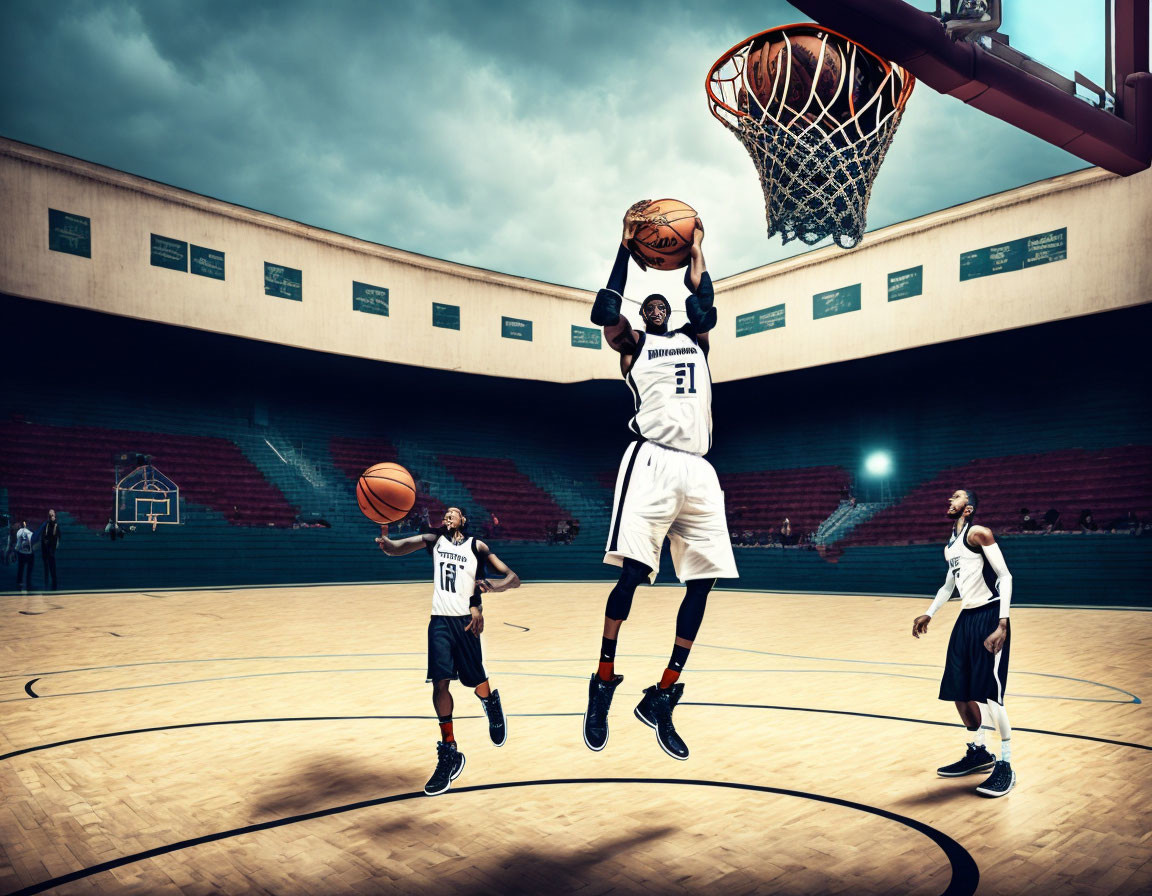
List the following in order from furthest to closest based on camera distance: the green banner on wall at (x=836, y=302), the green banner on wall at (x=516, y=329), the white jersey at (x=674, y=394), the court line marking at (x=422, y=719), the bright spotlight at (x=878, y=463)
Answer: the green banner on wall at (x=516, y=329) < the green banner on wall at (x=836, y=302) < the bright spotlight at (x=878, y=463) < the court line marking at (x=422, y=719) < the white jersey at (x=674, y=394)

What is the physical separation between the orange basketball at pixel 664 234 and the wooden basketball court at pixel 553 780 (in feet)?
→ 8.93

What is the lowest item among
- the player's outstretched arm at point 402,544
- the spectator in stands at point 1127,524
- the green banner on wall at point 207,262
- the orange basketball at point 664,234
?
the spectator in stands at point 1127,524

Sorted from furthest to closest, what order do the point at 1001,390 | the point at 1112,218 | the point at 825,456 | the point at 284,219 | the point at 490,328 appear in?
the point at 490,328, the point at 825,456, the point at 284,219, the point at 1001,390, the point at 1112,218

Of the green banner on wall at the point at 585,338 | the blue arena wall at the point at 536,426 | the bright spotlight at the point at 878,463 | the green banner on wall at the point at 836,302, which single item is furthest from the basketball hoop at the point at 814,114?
the green banner on wall at the point at 585,338

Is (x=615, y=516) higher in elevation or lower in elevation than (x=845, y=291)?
lower

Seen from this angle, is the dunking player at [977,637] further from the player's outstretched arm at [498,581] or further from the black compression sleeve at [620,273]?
the player's outstretched arm at [498,581]

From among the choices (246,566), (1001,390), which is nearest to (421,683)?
(246,566)

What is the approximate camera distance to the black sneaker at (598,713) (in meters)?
4.13

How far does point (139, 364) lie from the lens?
18156 mm

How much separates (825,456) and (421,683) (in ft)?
51.1

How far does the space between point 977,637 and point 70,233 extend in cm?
1735

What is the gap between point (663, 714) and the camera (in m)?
4.17

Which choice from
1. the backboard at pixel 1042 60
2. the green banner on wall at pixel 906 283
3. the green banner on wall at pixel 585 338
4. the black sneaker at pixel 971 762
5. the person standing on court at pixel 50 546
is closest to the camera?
the black sneaker at pixel 971 762

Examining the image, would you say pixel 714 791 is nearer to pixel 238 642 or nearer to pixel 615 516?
pixel 615 516
